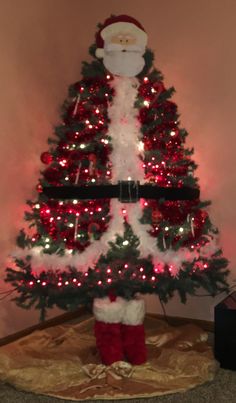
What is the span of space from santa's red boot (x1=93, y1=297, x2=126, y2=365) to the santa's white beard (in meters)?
1.08

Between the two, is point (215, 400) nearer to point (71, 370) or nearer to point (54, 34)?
point (71, 370)

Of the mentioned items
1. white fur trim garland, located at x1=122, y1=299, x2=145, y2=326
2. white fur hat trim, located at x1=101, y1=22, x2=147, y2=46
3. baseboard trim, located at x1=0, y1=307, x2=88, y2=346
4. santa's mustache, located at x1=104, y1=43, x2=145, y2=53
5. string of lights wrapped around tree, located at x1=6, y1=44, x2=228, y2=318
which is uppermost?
white fur hat trim, located at x1=101, y1=22, x2=147, y2=46

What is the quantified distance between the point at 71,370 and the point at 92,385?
17 centimetres

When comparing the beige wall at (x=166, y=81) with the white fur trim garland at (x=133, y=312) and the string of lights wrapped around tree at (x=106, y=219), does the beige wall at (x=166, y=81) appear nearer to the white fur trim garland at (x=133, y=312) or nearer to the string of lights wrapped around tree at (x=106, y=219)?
the string of lights wrapped around tree at (x=106, y=219)

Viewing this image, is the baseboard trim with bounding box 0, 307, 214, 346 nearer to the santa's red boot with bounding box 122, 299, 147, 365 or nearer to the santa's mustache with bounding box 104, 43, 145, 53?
the santa's red boot with bounding box 122, 299, 147, 365

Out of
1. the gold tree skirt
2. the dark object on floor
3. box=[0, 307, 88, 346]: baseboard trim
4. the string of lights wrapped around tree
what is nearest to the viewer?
the gold tree skirt

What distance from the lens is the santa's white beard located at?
81.0 inches

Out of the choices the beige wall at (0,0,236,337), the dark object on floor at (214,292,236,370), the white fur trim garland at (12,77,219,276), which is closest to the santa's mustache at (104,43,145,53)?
the white fur trim garland at (12,77,219,276)

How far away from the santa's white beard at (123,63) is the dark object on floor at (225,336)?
1219 millimetres

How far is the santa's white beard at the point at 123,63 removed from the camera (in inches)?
81.0

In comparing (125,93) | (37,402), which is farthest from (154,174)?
(37,402)

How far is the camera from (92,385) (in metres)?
1.84

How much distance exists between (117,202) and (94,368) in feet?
2.49

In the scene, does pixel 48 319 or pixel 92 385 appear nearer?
pixel 92 385
